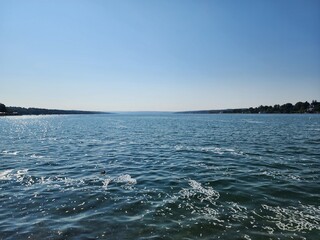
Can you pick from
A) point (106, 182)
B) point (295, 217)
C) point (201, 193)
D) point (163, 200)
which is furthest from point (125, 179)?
point (295, 217)

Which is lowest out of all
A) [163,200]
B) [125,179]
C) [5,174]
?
[5,174]

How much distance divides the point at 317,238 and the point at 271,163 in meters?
18.1

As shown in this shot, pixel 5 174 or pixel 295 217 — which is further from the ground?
pixel 295 217

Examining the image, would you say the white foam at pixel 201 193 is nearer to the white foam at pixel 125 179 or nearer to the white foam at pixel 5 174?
the white foam at pixel 125 179

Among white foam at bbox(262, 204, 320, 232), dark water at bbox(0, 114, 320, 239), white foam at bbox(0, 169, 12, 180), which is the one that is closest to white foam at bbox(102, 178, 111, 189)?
dark water at bbox(0, 114, 320, 239)

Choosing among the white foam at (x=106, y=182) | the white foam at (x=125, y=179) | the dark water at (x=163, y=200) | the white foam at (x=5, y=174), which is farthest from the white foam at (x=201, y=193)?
the white foam at (x=5, y=174)

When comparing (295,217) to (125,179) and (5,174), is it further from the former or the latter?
(5,174)

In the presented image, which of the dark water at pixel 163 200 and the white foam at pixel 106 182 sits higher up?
the dark water at pixel 163 200

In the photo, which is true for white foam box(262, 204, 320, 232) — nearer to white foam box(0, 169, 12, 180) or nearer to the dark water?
the dark water

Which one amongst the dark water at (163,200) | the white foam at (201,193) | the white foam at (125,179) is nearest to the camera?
the dark water at (163,200)

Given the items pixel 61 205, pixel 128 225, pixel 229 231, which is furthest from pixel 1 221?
pixel 229 231

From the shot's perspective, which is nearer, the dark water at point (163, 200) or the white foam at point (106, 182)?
the dark water at point (163, 200)

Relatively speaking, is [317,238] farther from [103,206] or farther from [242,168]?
[242,168]

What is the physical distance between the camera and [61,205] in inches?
664
